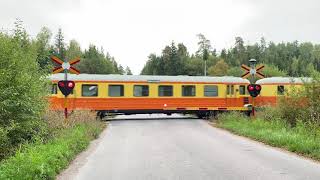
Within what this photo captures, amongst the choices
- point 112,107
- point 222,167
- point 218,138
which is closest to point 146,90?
point 112,107

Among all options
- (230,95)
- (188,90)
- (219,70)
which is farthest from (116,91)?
(219,70)

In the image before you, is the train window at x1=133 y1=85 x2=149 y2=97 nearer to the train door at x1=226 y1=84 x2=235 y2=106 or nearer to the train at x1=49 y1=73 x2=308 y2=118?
the train at x1=49 y1=73 x2=308 y2=118

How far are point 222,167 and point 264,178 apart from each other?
169 centimetres

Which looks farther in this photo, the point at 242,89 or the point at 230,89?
the point at 242,89

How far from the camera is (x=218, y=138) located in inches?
766

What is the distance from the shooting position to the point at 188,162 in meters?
12.6

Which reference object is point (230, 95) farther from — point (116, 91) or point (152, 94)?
point (116, 91)

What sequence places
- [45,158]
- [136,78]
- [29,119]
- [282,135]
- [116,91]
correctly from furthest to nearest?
[136,78]
[116,91]
[282,135]
[29,119]
[45,158]

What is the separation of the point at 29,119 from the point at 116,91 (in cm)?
1717

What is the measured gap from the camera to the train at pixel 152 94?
32.0 metres

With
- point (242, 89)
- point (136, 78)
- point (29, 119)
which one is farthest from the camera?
point (242, 89)

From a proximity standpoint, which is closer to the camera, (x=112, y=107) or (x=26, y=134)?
(x=26, y=134)

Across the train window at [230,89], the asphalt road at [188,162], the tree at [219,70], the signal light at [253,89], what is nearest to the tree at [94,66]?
the tree at [219,70]

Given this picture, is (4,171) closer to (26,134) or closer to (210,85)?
(26,134)
